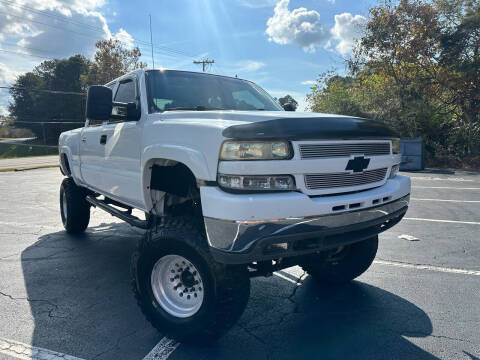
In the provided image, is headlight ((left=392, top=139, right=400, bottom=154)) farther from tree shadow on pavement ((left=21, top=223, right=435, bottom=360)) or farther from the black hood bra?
tree shadow on pavement ((left=21, top=223, right=435, bottom=360))

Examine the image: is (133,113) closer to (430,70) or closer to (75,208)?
(75,208)

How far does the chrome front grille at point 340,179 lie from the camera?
2.43 m

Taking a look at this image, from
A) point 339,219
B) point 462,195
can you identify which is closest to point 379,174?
point 339,219

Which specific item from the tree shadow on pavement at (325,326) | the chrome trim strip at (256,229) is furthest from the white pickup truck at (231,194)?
the tree shadow on pavement at (325,326)

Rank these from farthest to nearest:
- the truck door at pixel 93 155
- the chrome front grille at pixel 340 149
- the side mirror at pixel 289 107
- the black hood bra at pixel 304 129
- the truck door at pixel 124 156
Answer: the side mirror at pixel 289 107, the truck door at pixel 93 155, the truck door at pixel 124 156, the chrome front grille at pixel 340 149, the black hood bra at pixel 304 129

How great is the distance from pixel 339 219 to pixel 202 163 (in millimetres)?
950

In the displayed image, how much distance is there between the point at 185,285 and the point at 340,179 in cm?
137

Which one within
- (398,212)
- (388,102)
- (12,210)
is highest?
(388,102)

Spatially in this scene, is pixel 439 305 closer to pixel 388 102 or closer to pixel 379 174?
pixel 379 174

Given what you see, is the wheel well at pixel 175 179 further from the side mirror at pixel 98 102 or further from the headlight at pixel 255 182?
the side mirror at pixel 98 102

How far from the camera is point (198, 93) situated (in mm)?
3879

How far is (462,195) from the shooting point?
9.09 metres

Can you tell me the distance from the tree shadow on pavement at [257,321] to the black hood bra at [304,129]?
1482mm

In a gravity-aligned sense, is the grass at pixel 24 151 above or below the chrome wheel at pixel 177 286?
below
